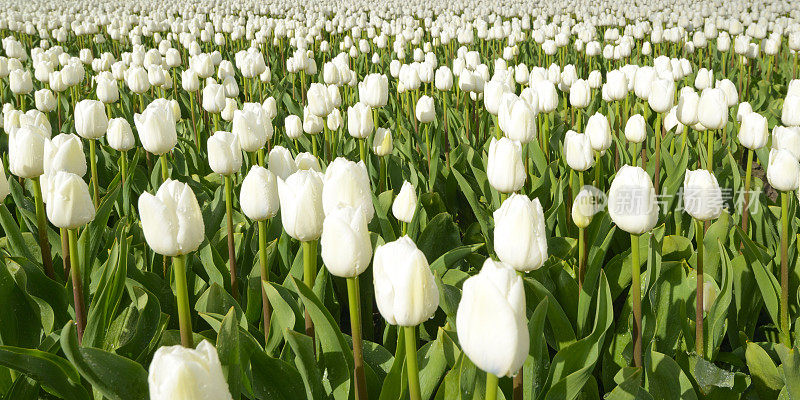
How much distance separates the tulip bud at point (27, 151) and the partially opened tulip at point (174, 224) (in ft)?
2.62

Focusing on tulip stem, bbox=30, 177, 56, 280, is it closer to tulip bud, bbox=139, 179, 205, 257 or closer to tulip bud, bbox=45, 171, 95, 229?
tulip bud, bbox=45, 171, 95, 229

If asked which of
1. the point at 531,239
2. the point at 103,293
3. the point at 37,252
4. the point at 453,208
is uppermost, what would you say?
the point at 531,239

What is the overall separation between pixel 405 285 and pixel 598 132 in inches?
65.9

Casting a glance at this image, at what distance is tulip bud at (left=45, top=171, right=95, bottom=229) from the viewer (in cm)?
159

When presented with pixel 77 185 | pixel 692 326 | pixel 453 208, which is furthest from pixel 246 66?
pixel 692 326

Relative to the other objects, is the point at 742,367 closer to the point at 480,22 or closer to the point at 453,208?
the point at 453,208

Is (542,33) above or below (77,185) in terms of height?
below

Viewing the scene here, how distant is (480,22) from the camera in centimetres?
811

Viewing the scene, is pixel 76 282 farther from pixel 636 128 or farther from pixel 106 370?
pixel 636 128

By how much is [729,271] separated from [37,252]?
2.16 meters

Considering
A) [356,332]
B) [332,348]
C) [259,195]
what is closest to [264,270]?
[259,195]

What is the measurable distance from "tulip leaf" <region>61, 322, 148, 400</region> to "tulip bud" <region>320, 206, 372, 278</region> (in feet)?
1.43

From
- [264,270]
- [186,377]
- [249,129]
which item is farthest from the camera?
[249,129]

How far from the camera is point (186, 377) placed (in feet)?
2.67
